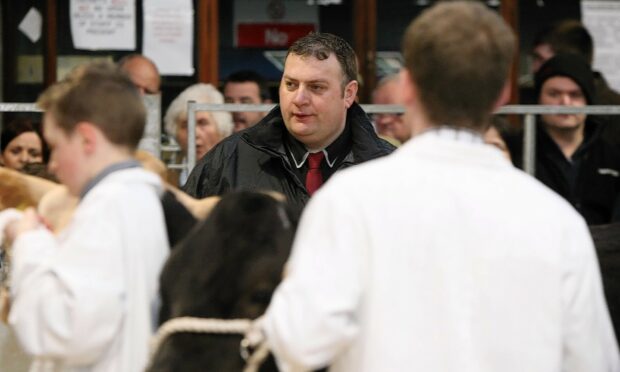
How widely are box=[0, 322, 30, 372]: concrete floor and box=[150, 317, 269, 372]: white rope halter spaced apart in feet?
5.42

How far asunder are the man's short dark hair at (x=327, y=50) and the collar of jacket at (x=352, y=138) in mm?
257

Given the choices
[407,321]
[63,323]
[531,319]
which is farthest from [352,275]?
[63,323]

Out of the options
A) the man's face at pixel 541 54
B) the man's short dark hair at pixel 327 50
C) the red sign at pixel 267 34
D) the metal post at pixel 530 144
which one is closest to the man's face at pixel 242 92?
the red sign at pixel 267 34

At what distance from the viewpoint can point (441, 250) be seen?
11.7 feet

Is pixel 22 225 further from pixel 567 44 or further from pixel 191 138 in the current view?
pixel 567 44

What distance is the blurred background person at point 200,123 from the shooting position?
7.81 metres

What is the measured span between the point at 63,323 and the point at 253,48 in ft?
20.7

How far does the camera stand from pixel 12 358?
5.41 meters

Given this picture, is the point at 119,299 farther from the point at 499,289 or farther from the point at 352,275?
the point at 499,289

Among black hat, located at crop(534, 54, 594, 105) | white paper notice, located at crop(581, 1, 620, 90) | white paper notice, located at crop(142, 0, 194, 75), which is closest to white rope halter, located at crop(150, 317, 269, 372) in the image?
black hat, located at crop(534, 54, 594, 105)

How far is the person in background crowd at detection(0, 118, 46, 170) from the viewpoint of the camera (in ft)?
25.1

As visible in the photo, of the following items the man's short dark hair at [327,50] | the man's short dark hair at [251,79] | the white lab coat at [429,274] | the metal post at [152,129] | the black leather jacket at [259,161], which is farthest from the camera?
the man's short dark hair at [251,79]

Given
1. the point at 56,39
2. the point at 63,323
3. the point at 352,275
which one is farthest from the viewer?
the point at 56,39

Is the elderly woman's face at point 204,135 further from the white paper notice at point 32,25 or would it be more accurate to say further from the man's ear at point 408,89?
the man's ear at point 408,89
